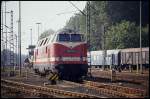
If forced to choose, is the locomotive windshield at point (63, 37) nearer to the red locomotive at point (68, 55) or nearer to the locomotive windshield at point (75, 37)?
the red locomotive at point (68, 55)

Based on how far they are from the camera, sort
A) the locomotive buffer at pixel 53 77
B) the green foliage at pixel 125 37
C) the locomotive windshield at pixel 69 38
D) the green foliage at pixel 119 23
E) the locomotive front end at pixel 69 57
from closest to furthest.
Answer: the locomotive buffer at pixel 53 77 < the locomotive front end at pixel 69 57 < the locomotive windshield at pixel 69 38 < the green foliage at pixel 125 37 < the green foliage at pixel 119 23

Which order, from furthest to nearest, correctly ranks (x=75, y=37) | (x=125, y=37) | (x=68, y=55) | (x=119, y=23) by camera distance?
(x=119, y=23)
(x=125, y=37)
(x=75, y=37)
(x=68, y=55)

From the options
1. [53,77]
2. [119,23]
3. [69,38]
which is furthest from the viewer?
[119,23]

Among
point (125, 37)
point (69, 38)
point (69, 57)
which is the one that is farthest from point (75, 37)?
point (125, 37)

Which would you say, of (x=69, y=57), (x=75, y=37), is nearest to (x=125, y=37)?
(x=75, y=37)

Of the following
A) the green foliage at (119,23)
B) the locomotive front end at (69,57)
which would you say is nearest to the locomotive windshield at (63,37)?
the locomotive front end at (69,57)

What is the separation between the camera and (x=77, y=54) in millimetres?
26328

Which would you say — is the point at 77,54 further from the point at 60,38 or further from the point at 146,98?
the point at 146,98

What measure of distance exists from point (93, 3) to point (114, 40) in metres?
21.4

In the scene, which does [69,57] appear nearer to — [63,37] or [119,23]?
[63,37]

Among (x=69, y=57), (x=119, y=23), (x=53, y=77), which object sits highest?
(x=119, y=23)

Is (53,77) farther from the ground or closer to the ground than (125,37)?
closer to the ground

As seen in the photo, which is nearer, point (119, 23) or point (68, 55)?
point (68, 55)

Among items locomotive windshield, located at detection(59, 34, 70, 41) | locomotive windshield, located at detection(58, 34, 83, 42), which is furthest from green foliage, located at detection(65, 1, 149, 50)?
locomotive windshield, located at detection(59, 34, 70, 41)
